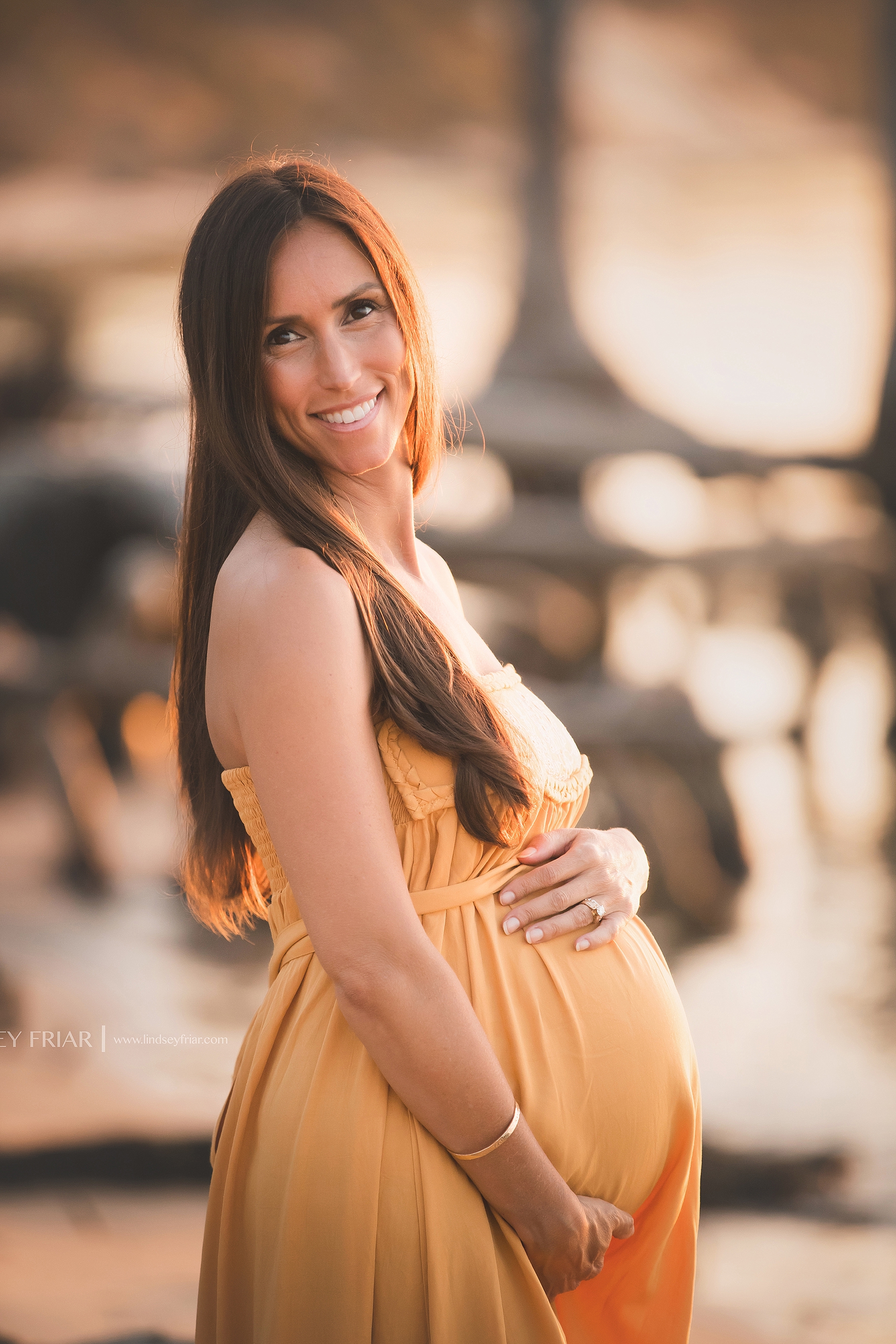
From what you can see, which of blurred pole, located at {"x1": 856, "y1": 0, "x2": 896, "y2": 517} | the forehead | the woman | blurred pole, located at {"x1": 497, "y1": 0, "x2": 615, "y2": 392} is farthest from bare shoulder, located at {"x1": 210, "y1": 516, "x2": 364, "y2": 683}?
blurred pole, located at {"x1": 856, "y1": 0, "x2": 896, "y2": 517}

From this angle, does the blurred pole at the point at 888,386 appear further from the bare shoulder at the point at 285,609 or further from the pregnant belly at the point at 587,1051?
the bare shoulder at the point at 285,609

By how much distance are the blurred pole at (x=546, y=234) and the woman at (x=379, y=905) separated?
15.8 feet

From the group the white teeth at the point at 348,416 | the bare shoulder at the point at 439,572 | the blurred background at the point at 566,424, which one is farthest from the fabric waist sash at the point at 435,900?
the blurred background at the point at 566,424

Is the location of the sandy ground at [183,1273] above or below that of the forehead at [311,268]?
below

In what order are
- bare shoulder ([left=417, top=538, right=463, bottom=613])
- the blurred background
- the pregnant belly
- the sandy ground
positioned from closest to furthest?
the pregnant belly → bare shoulder ([left=417, top=538, right=463, bottom=613]) → the sandy ground → the blurred background

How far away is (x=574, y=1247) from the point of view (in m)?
0.93

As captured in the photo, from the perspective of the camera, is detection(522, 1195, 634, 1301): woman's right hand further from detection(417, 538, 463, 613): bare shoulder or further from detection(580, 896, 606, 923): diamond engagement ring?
detection(417, 538, 463, 613): bare shoulder

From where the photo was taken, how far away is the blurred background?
405cm

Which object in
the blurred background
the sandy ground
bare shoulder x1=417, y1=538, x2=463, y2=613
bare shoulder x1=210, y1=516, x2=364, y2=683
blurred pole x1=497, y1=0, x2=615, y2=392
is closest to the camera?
bare shoulder x1=210, y1=516, x2=364, y2=683

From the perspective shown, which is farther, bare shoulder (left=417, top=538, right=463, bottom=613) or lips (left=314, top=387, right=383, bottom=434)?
bare shoulder (left=417, top=538, right=463, bottom=613)

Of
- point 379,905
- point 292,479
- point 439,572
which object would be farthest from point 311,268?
point 379,905

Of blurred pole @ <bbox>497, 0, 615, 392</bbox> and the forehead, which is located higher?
blurred pole @ <bbox>497, 0, 615, 392</bbox>

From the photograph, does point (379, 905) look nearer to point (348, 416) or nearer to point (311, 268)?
point (348, 416)

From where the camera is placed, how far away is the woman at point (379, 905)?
864 mm
